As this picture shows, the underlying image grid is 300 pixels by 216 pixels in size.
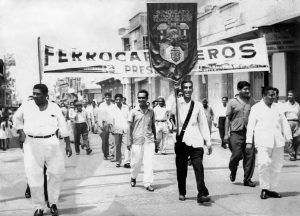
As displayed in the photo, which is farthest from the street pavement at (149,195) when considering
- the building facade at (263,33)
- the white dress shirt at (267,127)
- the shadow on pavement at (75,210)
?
the building facade at (263,33)

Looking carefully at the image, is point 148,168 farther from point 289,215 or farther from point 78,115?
point 78,115

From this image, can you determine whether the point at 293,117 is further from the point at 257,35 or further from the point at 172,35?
the point at 257,35

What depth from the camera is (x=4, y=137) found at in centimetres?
1720

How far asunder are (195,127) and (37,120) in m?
2.25

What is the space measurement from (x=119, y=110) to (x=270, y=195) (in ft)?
18.0

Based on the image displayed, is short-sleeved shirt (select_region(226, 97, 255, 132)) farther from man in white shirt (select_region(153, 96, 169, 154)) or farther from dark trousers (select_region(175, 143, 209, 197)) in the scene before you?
man in white shirt (select_region(153, 96, 169, 154))

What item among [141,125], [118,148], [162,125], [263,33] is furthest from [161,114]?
[141,125]

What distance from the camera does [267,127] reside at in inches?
278

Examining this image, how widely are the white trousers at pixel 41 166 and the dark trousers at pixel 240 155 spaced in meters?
3.19

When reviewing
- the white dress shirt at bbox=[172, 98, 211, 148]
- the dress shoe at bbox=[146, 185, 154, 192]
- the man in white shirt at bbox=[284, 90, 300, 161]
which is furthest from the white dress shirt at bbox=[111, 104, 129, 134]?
the white dress shirt at bbox=[172, 98, 211, 148]

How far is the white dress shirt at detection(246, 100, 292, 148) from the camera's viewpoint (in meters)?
6.99

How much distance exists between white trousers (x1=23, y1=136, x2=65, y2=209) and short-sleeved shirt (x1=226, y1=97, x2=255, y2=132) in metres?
3.27

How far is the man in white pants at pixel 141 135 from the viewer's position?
8.09m

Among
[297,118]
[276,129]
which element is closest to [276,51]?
[297,118]
